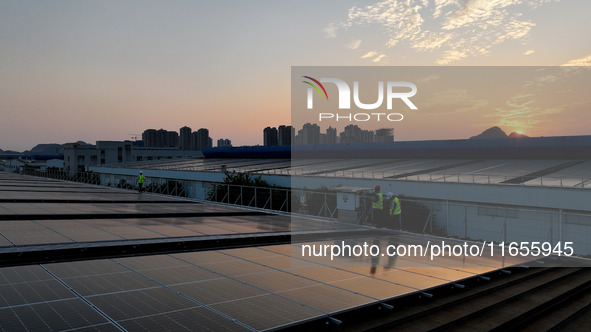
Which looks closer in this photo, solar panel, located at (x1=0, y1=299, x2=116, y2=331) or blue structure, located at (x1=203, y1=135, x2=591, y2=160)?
solar panel, located at (x1=0, y1=299, x2=116, y2=331)

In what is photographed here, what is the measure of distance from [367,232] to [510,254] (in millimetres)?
4858

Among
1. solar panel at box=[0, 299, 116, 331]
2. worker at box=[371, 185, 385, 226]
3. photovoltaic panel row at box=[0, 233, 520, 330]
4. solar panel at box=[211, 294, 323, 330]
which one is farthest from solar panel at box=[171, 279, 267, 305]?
worker at box=[371, 185, 385, 226]

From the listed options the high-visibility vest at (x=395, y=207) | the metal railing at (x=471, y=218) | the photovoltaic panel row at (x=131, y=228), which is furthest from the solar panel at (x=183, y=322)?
the metal railing at (x=471, y=218)

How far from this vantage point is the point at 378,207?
16062mm

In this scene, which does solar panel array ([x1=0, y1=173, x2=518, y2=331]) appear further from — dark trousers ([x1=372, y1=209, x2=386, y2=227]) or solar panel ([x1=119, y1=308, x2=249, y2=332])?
dark trousers ([x1=372, y1=209, x2=386, y2=227])

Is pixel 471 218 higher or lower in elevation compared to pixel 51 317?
lower

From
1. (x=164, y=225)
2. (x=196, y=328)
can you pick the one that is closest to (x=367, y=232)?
(x=164, y=225)

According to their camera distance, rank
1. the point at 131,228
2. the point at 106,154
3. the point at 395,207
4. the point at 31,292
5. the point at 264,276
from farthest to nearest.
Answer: the point at 106,154
the point at 395,207
the point at 131,228
the point at 264,276
the point at 31,292

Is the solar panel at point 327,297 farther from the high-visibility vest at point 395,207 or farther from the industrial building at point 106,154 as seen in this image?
the industrial building at point 106,154

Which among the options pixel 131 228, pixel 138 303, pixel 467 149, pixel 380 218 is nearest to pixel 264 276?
pixel 138 303

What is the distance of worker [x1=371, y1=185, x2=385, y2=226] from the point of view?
16.2 meters

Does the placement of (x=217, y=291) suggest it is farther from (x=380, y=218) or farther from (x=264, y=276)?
(x=380, y=218)

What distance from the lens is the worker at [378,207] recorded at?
16188mm

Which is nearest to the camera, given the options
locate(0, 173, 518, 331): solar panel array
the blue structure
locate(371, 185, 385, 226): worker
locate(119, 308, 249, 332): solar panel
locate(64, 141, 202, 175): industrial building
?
locate(119, 308, 249, 332): solar panel
